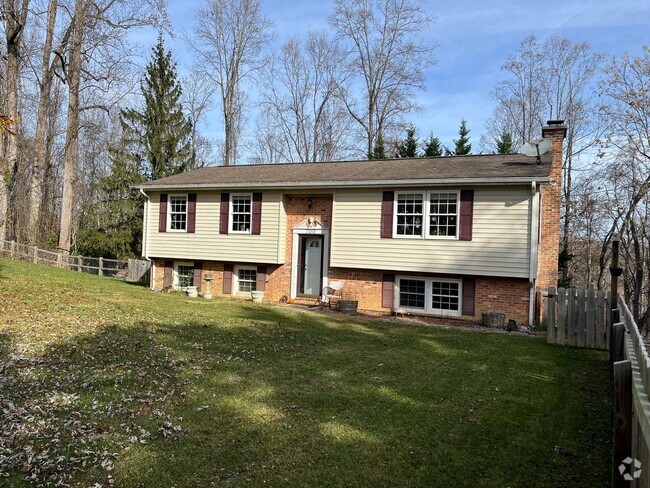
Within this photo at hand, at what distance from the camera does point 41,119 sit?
23000 mm

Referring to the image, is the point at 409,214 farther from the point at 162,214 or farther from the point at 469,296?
the point at 162,214

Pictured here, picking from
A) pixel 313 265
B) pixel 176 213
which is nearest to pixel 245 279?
pixel 313 265

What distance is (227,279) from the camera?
16469 mm

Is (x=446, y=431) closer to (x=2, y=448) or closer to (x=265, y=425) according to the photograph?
(x=265, y=425)

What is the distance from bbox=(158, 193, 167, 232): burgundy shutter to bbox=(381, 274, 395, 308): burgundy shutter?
8.61 metres

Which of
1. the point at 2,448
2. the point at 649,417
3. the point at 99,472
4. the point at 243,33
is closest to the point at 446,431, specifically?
the point at 649,417

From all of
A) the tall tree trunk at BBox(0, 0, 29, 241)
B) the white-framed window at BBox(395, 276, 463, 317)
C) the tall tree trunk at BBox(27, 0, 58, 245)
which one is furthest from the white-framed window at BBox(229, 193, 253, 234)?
the tall tree trunk at BBox(27, 0, 58, 245)

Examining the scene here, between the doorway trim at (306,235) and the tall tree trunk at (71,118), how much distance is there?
13.6m

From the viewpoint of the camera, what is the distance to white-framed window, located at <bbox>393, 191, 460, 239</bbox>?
1302cm

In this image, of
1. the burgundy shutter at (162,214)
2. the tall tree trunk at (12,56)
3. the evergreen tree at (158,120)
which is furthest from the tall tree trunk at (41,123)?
the burgundy shutter at (162,214)

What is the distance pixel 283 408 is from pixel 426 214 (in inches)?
360

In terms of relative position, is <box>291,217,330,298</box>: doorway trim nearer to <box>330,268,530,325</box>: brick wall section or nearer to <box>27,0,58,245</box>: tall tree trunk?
<box>330,268,530,325</box>: brick wall section

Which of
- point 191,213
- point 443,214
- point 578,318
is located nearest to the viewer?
point 578,318

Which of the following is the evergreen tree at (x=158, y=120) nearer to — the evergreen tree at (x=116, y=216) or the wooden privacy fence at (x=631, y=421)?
the evergreen tree at (x=116, y=216)
